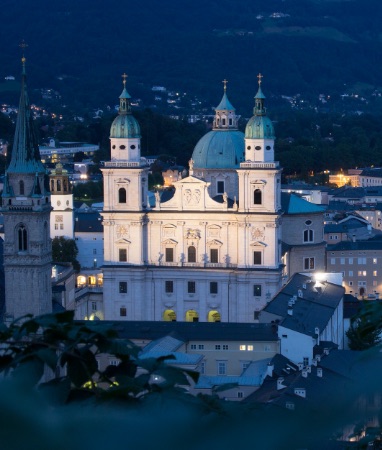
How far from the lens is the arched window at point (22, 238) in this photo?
2956 centimetres

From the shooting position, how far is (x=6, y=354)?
11.6 feet

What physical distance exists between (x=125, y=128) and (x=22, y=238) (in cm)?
605

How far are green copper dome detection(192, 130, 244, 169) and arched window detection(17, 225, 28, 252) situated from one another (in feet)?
28.0

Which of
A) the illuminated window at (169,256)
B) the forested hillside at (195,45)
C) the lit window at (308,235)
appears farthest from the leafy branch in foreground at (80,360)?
the forested hillside at (195,45)

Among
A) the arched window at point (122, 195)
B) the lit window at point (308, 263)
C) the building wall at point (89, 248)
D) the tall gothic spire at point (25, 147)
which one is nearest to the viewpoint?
the tall gothic spire at point (25, 147)

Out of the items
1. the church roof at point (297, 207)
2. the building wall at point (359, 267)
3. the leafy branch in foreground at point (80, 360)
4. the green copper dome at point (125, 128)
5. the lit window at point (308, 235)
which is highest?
the green copper dome at point (125, 128)

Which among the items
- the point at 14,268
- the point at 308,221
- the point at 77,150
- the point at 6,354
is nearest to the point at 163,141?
the point at 77,150

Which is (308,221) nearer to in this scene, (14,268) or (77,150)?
(14,268)

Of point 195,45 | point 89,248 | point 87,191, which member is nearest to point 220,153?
point 89,248

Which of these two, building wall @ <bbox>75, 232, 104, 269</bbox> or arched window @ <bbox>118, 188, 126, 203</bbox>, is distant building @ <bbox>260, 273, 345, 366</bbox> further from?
building wall @ <bbox>75, 232, 104, 269</bbox>

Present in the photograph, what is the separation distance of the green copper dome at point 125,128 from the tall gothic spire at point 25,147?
377 cm

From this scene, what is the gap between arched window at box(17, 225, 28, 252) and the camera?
29562mm

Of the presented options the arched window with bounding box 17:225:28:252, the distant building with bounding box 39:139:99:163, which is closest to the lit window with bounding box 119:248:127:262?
the arched window with bounding box 17:225:28:252

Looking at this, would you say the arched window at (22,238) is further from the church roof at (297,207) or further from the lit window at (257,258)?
the church roof at (297,207)
